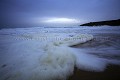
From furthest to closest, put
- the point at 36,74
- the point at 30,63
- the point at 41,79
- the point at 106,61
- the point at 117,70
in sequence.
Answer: the point at 106,61
the point at 30,63
the point at 117,70
the point at 36,74
the point at 41,79

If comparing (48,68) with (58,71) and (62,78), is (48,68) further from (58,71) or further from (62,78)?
(62,78)

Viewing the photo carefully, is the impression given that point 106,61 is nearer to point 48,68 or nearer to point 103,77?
point 103,77

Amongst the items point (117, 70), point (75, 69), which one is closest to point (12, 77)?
point (75, 69)

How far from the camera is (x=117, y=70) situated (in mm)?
2359

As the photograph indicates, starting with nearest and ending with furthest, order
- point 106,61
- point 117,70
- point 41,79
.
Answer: point 41,79 < point 117,70 < point 106,61

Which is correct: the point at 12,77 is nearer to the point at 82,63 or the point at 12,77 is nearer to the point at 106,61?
the point at 82,63

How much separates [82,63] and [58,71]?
810 millimetres

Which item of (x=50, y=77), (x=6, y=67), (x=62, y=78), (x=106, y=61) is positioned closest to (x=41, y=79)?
(x=50, y=77)

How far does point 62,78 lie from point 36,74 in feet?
1.69

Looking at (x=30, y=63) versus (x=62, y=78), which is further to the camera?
(x=30, y=63)

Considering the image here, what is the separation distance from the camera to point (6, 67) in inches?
100

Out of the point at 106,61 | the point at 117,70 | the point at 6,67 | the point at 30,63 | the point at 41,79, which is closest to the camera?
the point at 41,79

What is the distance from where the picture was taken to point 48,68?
7.80ft

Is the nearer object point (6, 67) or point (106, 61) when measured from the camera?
point (6, 67)
